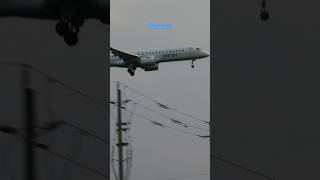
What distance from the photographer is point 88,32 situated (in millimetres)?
4680

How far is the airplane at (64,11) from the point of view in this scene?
4.54 metres

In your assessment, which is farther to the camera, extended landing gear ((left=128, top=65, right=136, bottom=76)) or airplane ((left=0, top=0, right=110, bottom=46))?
extended landing gear ((left=128, top=65, right=136, bottom=76))

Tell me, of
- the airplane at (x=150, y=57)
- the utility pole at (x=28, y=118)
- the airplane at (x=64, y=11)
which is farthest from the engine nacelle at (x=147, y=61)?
the utility pole at (x=28, y=118)

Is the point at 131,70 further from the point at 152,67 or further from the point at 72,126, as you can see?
the point at 72,126

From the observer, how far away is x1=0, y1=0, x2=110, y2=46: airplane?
4543 millimetres

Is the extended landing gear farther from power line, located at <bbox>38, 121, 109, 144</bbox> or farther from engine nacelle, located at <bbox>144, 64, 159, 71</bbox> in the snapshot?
power line, located at <bbox>38, 121, 109, 144</bbox>

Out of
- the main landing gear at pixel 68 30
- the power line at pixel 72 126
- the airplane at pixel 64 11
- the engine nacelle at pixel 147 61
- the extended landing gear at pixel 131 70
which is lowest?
the power line at pixel 72 126

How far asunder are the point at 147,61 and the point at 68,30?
83 centimetres
